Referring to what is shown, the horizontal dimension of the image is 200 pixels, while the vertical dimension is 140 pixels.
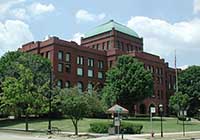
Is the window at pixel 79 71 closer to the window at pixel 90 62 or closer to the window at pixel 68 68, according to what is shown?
the window at pixel 68 68

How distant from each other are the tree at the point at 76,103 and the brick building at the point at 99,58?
4063 cm

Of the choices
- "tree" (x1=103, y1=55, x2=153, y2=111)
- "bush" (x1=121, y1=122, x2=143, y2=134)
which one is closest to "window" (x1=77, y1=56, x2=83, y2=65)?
"tree" (x1=103, y1=55, x2=153, y2=111)

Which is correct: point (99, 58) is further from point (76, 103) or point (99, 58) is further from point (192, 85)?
point (76, 103)

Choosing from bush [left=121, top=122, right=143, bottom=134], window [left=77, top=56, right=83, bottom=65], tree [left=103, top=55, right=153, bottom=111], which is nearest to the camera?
bush [left=121, top=122, right=143, bottom=134]

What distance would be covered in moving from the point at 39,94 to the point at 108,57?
4614 cm

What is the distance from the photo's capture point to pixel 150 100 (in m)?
102

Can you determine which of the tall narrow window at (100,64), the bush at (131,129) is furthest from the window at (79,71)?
the bush at (131,129)

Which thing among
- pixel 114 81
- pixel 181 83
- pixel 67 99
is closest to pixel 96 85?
pixel 114 81

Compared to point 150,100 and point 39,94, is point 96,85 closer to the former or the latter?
point 150,100

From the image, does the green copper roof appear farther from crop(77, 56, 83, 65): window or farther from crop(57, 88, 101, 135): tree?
crop(57, 88, 101, 135): tree

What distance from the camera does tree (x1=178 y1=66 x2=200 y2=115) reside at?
98188mm


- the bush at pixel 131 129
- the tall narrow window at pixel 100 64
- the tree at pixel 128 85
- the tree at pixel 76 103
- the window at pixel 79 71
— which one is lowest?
the bush at pixel 131 129

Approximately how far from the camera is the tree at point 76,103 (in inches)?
1558

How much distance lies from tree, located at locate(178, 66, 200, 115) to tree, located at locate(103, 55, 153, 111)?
25077mm
